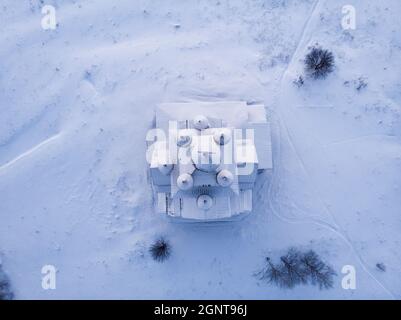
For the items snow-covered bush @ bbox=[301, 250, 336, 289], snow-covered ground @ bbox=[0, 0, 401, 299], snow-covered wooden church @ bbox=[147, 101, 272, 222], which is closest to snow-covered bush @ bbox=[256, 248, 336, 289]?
snow-covered bush @ bbox=[301, 250, 336, 289]

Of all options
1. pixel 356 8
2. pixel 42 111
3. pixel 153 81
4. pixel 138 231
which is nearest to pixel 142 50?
pixel 153 81

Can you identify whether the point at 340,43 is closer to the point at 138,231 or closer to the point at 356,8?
the point at 356,8

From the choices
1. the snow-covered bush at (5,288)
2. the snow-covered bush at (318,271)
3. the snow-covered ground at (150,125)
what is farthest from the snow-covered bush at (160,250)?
the snow-covered bush at (5,288)

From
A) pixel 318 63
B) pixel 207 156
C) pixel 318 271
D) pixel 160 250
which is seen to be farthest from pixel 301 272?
pixel 318 63

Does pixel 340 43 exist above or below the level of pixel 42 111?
above

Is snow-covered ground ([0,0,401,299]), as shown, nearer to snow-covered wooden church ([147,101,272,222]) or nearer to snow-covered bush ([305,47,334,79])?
snow-covered bush ([305,47,334,79])


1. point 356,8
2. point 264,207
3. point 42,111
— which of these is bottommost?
point 264,207

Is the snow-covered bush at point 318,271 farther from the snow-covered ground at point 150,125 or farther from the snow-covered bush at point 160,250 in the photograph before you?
the snow-covered bush at point 160,250
